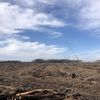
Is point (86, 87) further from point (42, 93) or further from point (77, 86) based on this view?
point (42, 93)

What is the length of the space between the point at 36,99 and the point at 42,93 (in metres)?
1.05

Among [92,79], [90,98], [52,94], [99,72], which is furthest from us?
[99,72]

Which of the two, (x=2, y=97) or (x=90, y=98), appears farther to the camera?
(x=90, y=98)

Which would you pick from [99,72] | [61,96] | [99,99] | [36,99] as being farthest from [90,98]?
[99,72]

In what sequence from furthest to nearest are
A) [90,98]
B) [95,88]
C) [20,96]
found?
[95,88] < [90,98] < [20,96]

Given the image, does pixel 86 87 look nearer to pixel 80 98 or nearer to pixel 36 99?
pixel 80 98

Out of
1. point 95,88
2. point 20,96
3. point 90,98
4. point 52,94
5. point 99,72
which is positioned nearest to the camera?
point 20,96

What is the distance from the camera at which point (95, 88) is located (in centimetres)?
2183

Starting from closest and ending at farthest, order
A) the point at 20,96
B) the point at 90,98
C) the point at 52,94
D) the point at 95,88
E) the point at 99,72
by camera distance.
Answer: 1. the point at 20,96
2. the point at 52,94
3. the point at 90,98
4. the point at 95,88
5. the point at 99,72

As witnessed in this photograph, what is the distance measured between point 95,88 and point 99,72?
11.9 meters

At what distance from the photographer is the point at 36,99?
15227 millimetres

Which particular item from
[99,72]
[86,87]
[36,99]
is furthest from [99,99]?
[99,72]

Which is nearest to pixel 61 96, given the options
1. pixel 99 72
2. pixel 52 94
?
pixel 52 94

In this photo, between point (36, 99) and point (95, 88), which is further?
point (95, 88)
